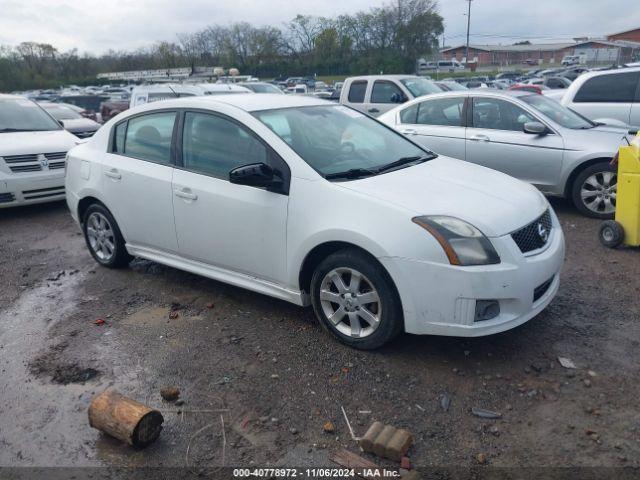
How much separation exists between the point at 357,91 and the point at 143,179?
9031 mm

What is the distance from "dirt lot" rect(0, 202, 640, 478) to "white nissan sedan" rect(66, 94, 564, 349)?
32 centimetres

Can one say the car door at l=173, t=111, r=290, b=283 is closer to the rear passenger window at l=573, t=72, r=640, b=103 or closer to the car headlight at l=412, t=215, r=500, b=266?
the car headlight at l=412, t=215, r=500, b=266

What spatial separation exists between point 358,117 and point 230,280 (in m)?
1.87

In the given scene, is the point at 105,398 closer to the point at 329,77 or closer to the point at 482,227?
the point at 482,227

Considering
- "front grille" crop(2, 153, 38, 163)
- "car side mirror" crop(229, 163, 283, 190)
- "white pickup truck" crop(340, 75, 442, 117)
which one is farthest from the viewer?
"white pickup truck" crop(340, 75, 442, 117)

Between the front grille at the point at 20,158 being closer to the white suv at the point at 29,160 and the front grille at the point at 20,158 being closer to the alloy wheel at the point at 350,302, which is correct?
the white suv at the point at 29,160

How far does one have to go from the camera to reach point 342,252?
3.72 metres

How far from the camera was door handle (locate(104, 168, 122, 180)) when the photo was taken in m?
5.14

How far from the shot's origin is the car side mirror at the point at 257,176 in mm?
3906

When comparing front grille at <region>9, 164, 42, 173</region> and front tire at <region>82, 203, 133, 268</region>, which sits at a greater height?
front grille at <region>9, 164, 42, 173</region>

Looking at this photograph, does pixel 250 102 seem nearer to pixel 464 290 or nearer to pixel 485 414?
pixel 464 290

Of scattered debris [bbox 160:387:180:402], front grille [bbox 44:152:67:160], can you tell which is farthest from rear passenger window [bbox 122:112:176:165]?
front grille [bbox 44:152:67:160]

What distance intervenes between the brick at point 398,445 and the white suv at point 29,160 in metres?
7.19

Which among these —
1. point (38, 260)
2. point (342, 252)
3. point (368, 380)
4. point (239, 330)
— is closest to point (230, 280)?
point (239, 330)
